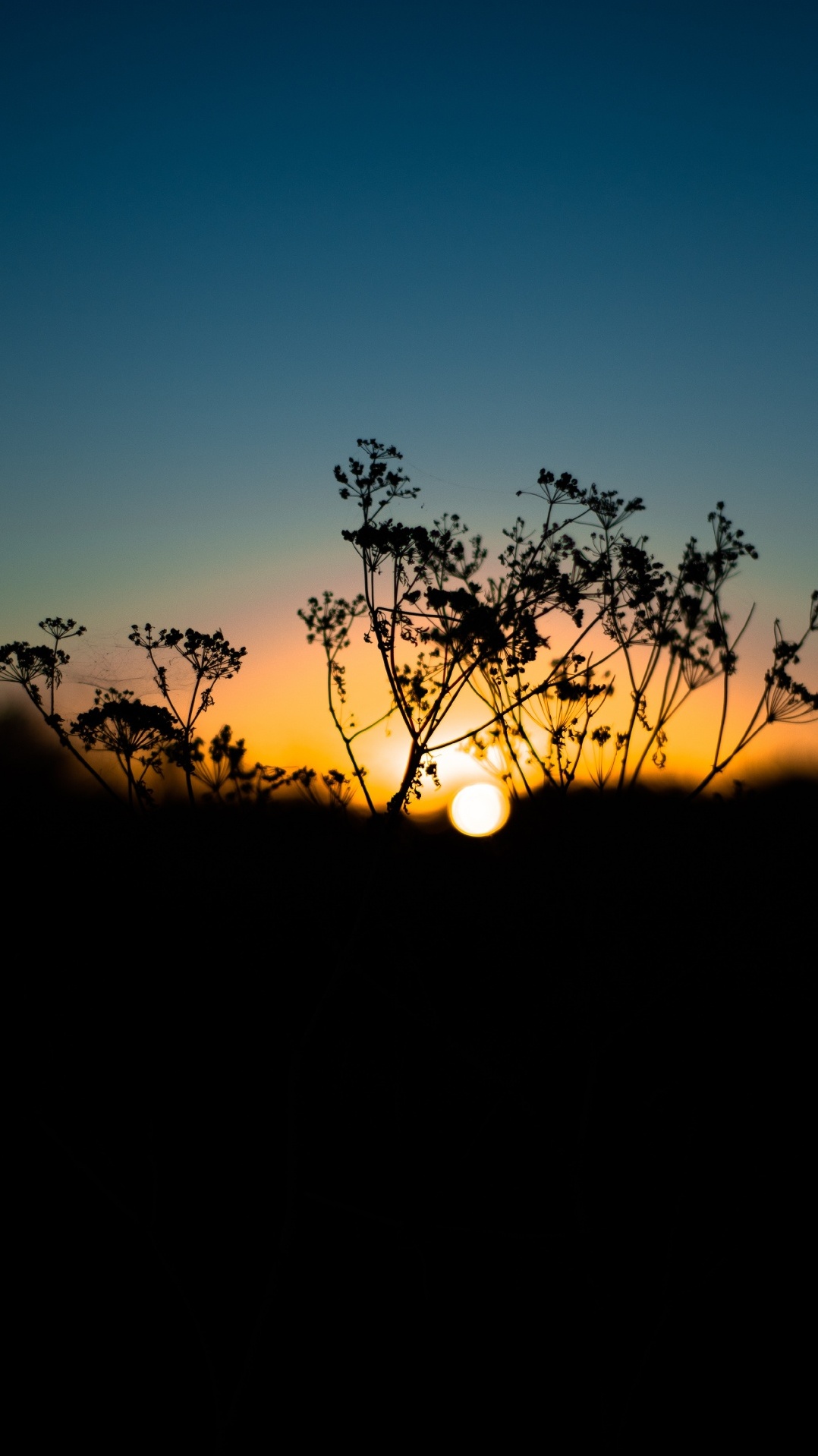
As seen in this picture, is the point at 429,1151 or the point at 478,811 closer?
the point at 429,1151

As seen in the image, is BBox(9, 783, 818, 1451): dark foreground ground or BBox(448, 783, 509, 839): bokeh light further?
BBox(448, 783, 509, 839): bokeh light

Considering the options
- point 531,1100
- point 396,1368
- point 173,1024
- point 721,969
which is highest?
point 721,969

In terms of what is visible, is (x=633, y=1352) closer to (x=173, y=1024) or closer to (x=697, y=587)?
(x=173, y=1024)

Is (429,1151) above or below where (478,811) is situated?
below

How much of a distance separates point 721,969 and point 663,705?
12.5 feet

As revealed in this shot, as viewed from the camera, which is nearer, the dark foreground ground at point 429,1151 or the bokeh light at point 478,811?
the dark foreground ground at point 429,1151

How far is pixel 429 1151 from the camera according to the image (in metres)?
11.0

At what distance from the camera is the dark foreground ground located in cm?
893

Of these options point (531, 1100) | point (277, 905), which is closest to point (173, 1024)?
point (277, 905)

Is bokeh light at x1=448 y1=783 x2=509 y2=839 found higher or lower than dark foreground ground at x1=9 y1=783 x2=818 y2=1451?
higher

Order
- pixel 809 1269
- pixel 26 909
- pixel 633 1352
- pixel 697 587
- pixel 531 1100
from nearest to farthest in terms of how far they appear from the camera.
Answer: pixel 697 587, pixel 633 1352, pixel 809 1269, pixel 531 1100, pixel 26 909

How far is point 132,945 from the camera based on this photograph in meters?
13.3

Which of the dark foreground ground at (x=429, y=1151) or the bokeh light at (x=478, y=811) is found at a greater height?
the bokeh light at (x=478, y=811)

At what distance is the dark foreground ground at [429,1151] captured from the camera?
893 centimetres
